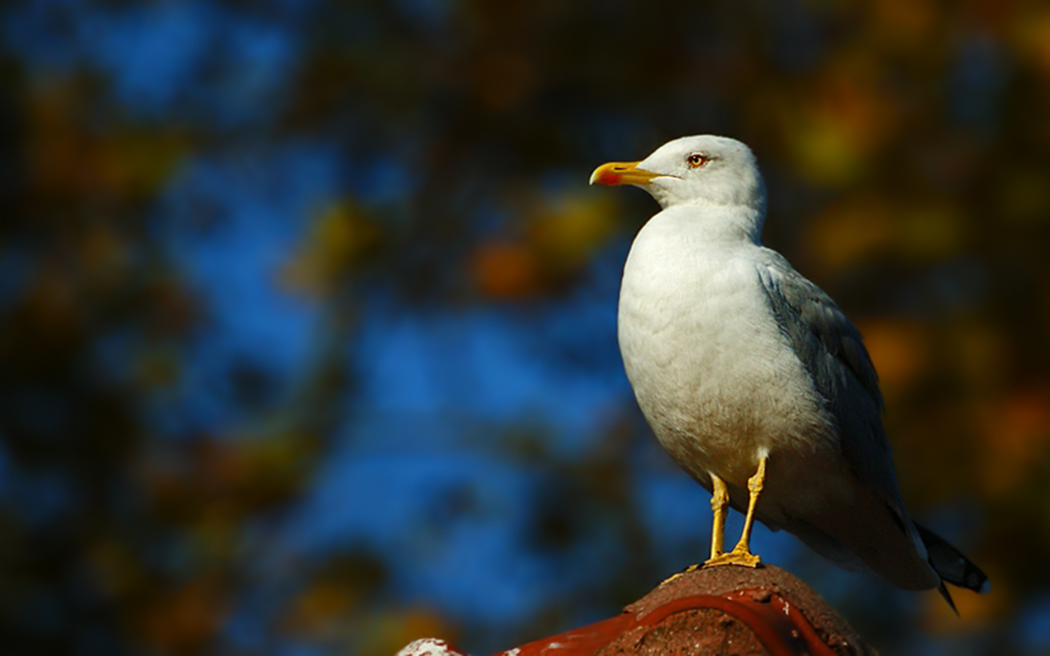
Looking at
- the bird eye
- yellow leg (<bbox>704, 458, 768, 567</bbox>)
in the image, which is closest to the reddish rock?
yellow leg (<bbox>704, 458, 768, 567</bbox>)

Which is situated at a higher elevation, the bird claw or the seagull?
the seagull

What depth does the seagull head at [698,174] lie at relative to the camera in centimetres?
541

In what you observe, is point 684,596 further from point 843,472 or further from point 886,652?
point 886,652

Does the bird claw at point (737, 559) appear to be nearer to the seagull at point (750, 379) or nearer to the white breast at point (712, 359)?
the seagull at point (750, 379)

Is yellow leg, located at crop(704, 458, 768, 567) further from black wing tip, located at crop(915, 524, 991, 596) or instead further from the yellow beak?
the yellow beak

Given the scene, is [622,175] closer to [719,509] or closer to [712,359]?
[712,359]

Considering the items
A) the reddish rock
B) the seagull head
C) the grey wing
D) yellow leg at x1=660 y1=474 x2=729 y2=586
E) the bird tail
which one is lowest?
the reddish rock

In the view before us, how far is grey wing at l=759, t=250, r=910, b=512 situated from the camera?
16.4 feet

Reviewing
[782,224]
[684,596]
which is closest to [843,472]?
[684,596]

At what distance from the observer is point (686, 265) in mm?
4844

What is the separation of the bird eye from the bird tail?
5.39ft

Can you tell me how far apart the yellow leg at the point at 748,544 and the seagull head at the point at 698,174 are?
3.60 ft

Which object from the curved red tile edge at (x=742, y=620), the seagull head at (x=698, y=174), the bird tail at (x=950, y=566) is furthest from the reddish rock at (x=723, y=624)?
the seagull head at (x=698, y=174)

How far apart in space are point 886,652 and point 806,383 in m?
6.67
